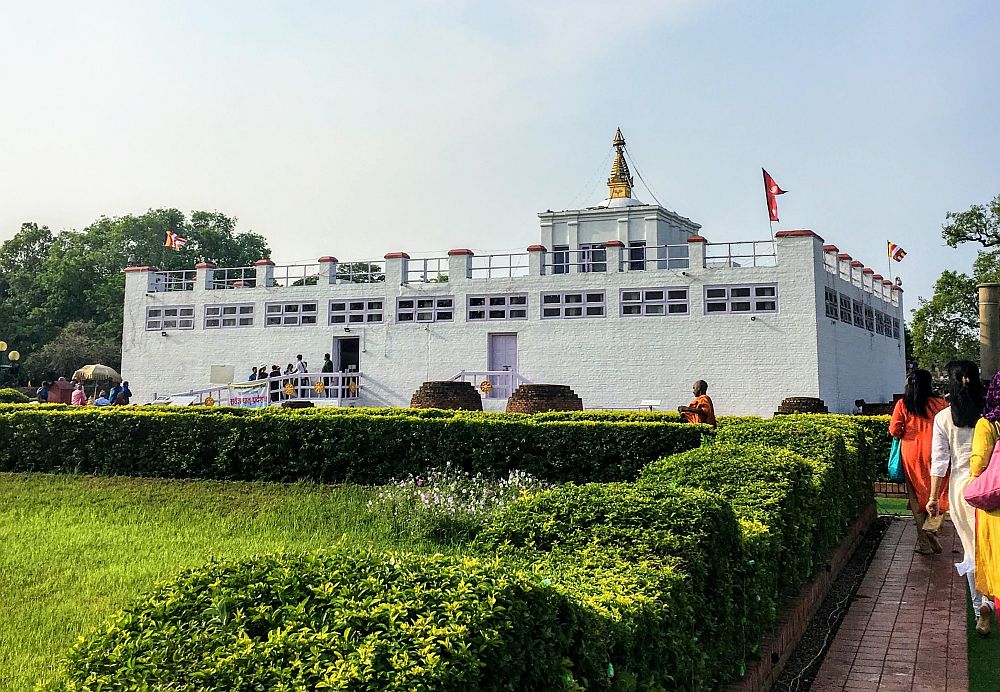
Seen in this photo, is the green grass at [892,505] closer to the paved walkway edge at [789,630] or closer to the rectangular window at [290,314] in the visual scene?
the paved walkway edge at [789,630]

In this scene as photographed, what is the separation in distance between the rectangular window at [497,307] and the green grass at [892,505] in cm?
1374

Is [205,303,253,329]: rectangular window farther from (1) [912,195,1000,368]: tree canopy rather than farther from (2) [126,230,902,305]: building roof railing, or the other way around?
(1) [912,195,1000,368]: tree canopy

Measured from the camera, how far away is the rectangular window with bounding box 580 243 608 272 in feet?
79.5

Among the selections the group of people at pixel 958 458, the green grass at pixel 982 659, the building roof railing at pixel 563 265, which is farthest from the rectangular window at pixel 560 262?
the green grass at pixel 982 659

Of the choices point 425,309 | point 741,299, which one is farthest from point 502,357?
point 741,299

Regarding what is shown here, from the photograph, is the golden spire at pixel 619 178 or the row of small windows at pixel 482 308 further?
the golden spire at pixel 619 178

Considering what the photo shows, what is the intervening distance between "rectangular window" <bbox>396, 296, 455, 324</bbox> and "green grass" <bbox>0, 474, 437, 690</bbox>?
46.3 ft

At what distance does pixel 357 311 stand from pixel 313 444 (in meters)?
14.7

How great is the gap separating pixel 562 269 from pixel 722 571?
21.5 metres

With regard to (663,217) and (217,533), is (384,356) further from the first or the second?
(217,533)

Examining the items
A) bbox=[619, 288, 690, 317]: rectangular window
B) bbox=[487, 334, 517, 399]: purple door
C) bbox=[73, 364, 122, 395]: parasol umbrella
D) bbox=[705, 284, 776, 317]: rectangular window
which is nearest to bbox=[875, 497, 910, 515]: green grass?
bbox=[705, 284, 776, 317]: rectangular window

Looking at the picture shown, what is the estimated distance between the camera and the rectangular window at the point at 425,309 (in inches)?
1000

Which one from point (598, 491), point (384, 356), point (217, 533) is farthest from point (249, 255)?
point (598, 491)

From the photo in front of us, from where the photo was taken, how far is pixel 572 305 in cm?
2427
